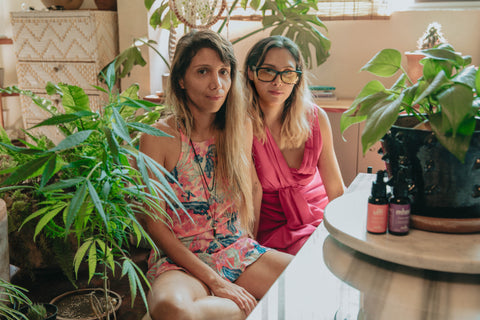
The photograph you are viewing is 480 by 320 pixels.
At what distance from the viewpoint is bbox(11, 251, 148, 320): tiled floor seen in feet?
6.74

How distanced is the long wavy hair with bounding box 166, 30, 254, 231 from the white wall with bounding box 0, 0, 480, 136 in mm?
1529

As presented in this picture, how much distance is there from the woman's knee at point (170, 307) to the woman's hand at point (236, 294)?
13 centimetres

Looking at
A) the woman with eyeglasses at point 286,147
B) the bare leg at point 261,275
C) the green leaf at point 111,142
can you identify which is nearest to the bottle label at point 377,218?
the green leaf at point 111,142

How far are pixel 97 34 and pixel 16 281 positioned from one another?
5.53 ft

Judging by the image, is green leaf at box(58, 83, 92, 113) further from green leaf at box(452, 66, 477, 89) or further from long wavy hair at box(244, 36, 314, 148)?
green leaf at box(452, 66, 477, 89)

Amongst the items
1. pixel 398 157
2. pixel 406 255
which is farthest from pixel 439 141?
pixel 406 255

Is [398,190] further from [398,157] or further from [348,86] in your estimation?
[348,86]

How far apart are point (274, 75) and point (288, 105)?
0.60 ft

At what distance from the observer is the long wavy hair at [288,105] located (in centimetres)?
201

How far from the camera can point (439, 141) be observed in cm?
90

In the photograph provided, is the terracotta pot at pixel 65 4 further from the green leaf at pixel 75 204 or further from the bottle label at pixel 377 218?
the bottle label at pixel 377 218

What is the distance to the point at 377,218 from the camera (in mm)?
967

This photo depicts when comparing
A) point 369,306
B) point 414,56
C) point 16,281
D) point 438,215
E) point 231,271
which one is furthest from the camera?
point 414,56

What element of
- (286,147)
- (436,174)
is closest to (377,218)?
(436,174)
